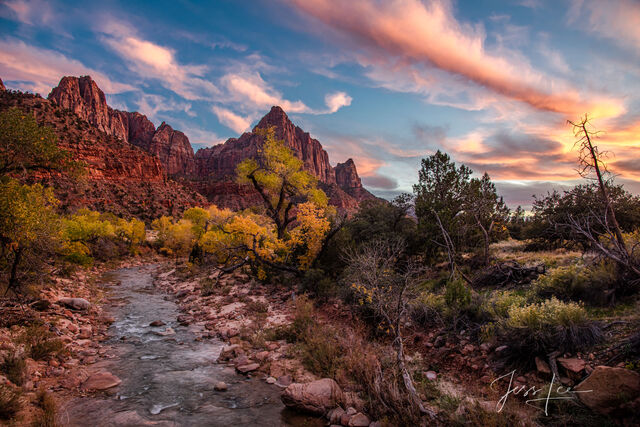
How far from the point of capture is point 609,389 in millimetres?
4289

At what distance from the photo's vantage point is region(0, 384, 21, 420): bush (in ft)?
16.1

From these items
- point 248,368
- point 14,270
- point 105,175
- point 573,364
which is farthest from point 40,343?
point 105,175

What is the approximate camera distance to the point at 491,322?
7.98 meters

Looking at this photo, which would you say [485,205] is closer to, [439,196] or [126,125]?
[439,196]

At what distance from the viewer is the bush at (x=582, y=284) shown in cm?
755

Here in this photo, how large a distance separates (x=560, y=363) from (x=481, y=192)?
47.0 feet

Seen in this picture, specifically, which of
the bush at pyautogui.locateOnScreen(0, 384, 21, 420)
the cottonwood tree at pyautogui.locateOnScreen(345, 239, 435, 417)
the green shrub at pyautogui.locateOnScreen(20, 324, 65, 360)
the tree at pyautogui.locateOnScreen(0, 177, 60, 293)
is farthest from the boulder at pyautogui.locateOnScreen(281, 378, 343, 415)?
the tree at pyautogui.locateOnScreen(0, 177, 60, 293)

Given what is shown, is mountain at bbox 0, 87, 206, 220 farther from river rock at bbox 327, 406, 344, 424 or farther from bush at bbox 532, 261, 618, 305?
bush at bbox 532, 261, 618, 305

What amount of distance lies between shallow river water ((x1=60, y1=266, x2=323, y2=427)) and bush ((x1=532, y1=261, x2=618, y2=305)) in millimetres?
7734

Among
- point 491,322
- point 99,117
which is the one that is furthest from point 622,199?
point 99,117

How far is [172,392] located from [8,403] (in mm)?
2873

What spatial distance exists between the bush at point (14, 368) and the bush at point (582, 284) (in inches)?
523

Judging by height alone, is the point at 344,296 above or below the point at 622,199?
below

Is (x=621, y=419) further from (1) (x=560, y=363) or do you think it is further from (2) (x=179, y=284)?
(2) (x=179, y=284)
